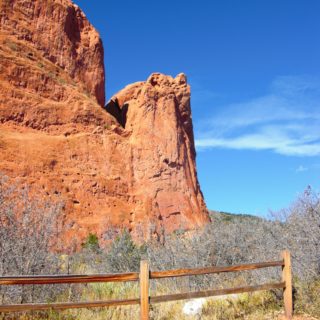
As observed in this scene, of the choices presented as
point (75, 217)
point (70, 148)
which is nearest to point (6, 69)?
point (70, 148)

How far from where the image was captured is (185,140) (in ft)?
154

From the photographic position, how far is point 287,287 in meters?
7.83

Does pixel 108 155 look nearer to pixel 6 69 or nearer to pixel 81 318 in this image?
pixel 6 69

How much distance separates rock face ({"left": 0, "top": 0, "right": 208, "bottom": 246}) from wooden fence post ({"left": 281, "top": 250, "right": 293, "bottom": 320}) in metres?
22.9

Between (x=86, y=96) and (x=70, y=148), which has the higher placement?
(x=86, y=96)

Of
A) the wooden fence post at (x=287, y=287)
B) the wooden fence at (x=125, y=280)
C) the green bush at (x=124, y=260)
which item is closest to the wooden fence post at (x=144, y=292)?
the wooden fence at (x=125, y=280)

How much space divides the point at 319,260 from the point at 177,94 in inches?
1685

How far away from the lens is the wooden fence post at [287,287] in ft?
25.3

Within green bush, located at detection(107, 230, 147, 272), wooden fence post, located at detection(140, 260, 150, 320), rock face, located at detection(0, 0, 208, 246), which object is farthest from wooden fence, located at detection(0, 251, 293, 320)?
rock face, located at detection(0, 0, 208, 246)

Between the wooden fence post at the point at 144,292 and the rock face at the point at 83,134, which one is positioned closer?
the wooden fence post at the point at 144,292

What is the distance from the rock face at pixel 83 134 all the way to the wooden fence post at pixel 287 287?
22.9m

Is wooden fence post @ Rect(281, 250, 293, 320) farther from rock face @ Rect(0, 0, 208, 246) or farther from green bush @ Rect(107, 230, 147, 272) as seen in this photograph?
rock face @ Rect(0, 0, 208, 246)

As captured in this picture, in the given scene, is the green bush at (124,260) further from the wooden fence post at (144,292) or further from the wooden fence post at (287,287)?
the wooden fence post at (144,292)

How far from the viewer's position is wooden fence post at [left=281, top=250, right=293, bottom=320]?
25.3 ft
